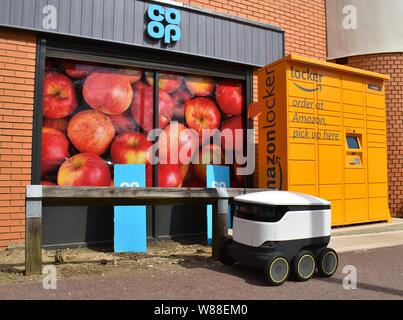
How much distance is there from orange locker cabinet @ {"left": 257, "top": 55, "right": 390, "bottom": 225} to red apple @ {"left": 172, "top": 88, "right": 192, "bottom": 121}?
1502 mm

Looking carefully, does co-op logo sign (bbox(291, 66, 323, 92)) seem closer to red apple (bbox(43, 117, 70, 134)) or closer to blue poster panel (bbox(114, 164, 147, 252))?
blue poster panel (bbox(114, 164, 147, 252))

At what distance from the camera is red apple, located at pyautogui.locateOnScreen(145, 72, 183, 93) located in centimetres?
771

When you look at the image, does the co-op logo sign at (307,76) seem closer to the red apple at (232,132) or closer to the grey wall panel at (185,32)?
the red apple at (232,132)

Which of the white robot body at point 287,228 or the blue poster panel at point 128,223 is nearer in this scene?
the white robot body at point 287,228

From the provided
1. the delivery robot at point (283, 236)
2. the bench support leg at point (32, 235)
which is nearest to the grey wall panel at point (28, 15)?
the bench support leg at point (32, 235)

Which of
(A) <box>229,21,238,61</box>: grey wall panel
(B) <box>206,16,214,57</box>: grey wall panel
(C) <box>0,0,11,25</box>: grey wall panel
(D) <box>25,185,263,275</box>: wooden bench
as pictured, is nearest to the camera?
(D) <box>25,185,263,275</box>: wooden bench

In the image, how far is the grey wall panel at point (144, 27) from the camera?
6402mm

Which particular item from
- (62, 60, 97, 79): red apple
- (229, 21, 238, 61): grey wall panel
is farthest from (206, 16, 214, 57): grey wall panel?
(62, 60, 97, 79): red apple

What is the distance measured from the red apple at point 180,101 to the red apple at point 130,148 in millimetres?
850

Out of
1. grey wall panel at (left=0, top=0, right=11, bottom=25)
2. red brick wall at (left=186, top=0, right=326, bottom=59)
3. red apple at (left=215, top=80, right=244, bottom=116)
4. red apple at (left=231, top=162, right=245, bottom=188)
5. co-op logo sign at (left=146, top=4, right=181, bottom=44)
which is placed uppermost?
red brick wall at (left=186, top=0, right=326, bottom=59)

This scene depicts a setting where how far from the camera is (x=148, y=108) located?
7.68 m

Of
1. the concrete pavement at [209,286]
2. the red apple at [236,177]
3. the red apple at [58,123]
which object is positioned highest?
the red apple at [58,123]
